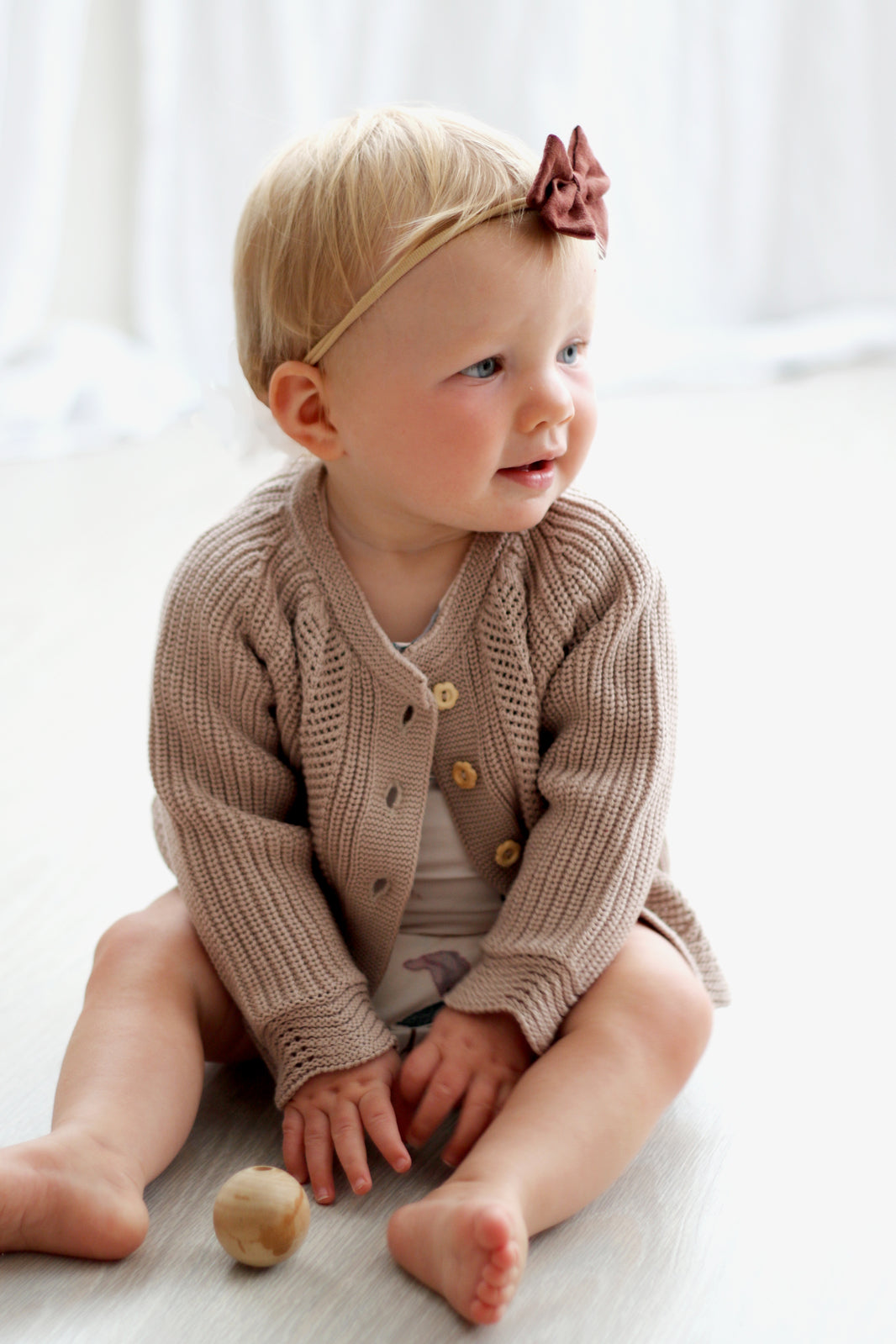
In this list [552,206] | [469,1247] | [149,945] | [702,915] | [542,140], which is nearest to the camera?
[469,1247]

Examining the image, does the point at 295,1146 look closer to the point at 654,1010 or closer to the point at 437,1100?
the point at 437,1100

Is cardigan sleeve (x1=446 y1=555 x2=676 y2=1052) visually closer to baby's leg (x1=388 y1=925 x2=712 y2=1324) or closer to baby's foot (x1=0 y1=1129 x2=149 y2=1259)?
baby's leg (x1=388 y1=925 x2=712 y2=1324)

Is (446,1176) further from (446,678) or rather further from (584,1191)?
(446,678)

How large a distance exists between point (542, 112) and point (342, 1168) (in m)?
2.31

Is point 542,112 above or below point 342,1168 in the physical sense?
above

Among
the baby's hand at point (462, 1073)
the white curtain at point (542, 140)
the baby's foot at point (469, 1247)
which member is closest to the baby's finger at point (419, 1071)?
the baby's hand at point (462, 1073)

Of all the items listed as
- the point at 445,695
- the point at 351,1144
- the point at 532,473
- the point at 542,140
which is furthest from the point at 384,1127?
the point at 542,140

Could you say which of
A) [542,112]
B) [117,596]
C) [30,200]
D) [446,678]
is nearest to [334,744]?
[446,678]

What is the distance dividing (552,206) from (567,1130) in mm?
489

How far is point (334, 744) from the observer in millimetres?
916

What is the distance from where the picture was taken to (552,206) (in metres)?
0.81

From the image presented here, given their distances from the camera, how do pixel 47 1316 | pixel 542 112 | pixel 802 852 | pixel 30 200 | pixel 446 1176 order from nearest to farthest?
pixel 47 1316 < pixel 446 1176 < pixel 802 852 < pixel 30 200 < pixel 542 112

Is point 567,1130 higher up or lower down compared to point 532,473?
lower down

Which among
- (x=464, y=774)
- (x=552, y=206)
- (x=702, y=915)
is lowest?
(x=702, y=915)
